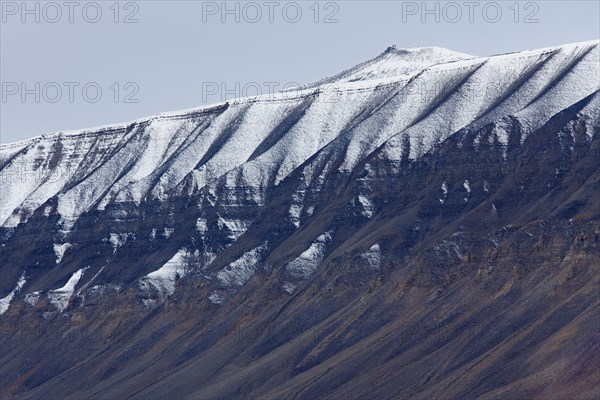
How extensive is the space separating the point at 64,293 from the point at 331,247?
30914 mm

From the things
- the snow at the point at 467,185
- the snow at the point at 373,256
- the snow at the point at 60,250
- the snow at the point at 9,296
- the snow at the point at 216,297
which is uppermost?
the snow at the point at 467,185

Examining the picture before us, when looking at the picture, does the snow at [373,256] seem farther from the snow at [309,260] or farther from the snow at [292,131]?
the snow at [292,131]

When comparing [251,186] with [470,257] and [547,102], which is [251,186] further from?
[470,257]

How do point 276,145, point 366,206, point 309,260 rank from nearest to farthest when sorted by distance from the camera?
point 309,260, point 366,206, point 276,145

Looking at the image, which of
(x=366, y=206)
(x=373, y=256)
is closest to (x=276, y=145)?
(x=366, y=206)

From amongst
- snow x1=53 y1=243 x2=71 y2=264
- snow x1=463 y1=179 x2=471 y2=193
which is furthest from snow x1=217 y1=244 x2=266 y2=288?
snow x1=53 y1=243 x2=71 y2=264

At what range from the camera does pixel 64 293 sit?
507 feet

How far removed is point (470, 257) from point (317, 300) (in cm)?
1316

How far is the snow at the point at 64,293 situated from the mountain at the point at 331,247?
0.29 meters

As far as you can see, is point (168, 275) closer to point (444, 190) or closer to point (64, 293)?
point (64, 293)

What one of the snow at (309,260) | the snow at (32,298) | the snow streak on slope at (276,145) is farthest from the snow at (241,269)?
the snow at (32,298)

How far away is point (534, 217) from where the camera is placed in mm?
117875

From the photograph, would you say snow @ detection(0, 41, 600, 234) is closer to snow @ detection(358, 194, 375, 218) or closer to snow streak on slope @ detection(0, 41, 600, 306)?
snow streak on slope @ detection(0, 41, 600, 306)

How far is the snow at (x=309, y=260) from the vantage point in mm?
132625
